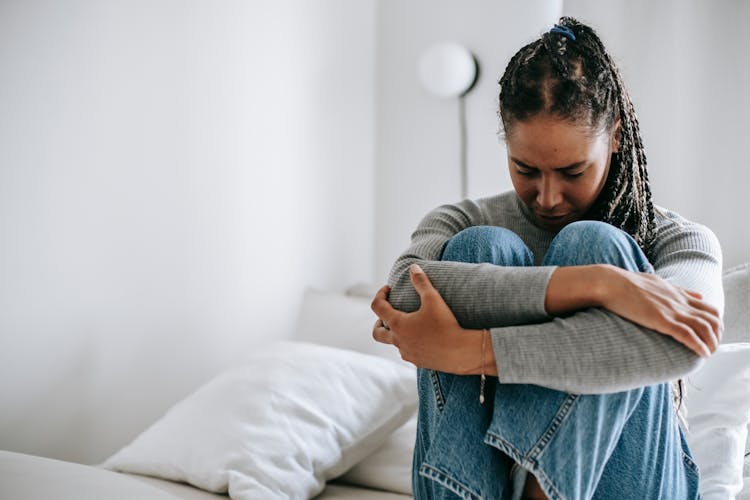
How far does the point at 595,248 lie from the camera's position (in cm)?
98

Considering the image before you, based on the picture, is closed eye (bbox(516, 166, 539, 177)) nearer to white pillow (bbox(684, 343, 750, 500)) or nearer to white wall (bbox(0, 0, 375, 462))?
white pillow (bbox(684, 343, 750, 500))

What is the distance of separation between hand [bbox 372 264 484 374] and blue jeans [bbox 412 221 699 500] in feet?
0.13

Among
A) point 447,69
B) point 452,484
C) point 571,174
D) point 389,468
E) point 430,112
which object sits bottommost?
point 389,468

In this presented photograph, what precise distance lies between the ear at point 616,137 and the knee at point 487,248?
10.1 inches

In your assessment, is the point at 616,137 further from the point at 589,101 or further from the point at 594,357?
the point at 594,357

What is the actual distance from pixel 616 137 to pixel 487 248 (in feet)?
1.14

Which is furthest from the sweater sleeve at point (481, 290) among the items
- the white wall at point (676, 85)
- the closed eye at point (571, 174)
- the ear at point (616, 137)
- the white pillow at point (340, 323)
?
the white wall at point (676, 85)

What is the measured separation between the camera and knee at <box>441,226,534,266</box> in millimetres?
1049

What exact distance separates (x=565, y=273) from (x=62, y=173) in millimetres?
1062

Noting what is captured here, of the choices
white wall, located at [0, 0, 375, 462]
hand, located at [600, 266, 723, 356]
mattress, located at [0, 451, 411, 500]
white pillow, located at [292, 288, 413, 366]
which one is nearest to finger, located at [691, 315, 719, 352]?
hand, located at [600, 266, 723, 356]

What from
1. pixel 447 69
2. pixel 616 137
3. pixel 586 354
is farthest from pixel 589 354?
pixel 447 69

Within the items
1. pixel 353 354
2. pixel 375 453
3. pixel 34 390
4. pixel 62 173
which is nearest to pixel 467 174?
pixel 353 354

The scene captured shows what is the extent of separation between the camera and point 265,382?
4.80 feet

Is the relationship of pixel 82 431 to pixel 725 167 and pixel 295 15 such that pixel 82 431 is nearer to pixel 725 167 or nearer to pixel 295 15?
pixel 295 15
